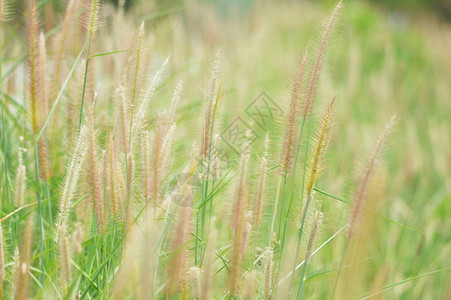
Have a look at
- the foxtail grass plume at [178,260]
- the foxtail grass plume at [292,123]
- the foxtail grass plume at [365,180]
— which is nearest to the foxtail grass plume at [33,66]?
the foxtail grass plume at [178,260]

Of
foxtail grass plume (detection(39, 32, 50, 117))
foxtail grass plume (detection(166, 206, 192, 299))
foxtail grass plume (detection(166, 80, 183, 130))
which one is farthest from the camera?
foxtail grass plume (detection(39, 32, 50, 117))

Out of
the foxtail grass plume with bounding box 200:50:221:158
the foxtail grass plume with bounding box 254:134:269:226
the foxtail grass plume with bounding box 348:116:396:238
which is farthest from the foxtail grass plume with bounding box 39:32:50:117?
the foxtail grass plume with bounding box 348:116:396:238

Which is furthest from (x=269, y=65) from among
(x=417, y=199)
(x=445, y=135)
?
(x=417, y=199)

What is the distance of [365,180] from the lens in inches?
32.1

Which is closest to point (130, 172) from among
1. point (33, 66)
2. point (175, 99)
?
point (175, 99)

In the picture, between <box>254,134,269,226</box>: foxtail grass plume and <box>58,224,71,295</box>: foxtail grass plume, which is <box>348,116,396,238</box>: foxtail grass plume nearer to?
<box>254,134,269,226</box>: foxtail grass plume

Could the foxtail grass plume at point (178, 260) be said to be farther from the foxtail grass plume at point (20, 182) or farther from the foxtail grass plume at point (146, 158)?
the foxtail grass plume at point (20, 182)

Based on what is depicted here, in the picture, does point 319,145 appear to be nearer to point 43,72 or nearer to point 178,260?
point 178,260

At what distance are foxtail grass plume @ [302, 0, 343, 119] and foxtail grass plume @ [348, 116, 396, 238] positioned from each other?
171mm

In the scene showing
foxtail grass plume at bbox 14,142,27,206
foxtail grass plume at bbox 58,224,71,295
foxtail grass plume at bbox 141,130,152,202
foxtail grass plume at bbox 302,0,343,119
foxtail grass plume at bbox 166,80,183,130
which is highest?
foxtail grass plume at bbox 302,0,343,119

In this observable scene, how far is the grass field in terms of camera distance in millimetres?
754

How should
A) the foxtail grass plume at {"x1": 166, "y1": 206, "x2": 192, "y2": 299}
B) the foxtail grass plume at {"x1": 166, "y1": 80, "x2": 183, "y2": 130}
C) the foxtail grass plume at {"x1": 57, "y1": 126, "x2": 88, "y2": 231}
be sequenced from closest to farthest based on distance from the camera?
the foxtail grass plume at {"x1": 166, "y1": 206, "x2": 192, "y2": 299} → the foxtail grass plume at {"x1": 57, "y1": 126, "x2": 88, "y2": 231} → the foxtail grass plume at {"x1": 166, "y1": 80, "x2": 183, "y2": 130}

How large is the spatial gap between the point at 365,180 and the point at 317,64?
25 cm

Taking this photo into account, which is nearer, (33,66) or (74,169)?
(74,169)
